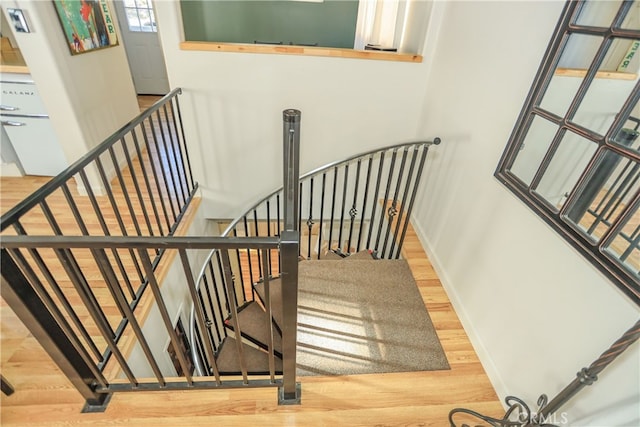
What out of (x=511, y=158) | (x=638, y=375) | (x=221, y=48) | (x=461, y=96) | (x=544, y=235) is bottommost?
(x=638, y=375)

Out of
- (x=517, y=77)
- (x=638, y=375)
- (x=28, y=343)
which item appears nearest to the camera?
(x=638, y=375)

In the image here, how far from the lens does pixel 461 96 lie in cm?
207

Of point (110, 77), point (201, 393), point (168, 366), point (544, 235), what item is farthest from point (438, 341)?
point (110, 77)

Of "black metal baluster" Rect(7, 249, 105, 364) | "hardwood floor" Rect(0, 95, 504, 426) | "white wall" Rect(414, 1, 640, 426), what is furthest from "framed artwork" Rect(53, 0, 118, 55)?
"white wall" Rect(414, 1, 640, 426)

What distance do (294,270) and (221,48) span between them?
2.10m

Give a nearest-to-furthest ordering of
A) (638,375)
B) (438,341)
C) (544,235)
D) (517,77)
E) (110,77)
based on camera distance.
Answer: (638,375) < (544,235) < (517,77) < (438,341) < (110,77)

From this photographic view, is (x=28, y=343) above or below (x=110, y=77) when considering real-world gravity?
below

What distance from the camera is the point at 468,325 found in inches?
73.1

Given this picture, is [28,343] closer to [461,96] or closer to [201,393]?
[201,393]

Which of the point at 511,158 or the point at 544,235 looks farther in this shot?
the point at 511,158

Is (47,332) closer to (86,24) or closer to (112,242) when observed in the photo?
(112,242)

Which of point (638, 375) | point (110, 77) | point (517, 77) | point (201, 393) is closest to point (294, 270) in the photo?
point (201, 393)

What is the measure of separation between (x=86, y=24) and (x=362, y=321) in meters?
3.22

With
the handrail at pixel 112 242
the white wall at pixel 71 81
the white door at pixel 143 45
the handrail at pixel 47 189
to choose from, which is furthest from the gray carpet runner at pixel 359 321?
the white door at pixel 143 45
